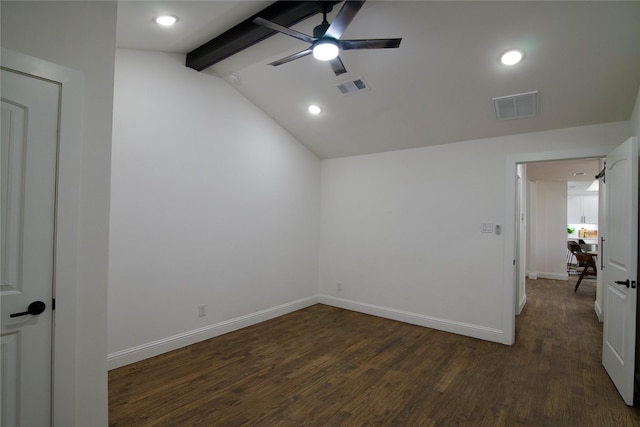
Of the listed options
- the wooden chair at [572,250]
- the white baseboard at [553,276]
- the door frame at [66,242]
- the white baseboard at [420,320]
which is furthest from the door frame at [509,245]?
the white baseboard at [553,276]

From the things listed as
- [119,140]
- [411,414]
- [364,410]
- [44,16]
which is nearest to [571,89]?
[411,414]

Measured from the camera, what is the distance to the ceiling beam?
2550 millimetres

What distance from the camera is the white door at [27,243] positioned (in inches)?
61.4

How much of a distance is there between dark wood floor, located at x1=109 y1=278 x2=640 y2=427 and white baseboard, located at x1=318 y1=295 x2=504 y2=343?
0.14 m

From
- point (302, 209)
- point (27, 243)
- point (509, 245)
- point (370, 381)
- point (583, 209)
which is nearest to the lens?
point (27, 243)

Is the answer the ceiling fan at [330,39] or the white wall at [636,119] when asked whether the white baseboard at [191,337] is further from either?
the white wall at [636,119]

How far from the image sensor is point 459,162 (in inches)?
161

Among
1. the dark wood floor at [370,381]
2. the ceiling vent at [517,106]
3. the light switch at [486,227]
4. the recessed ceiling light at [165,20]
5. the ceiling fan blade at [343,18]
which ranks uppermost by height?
the recessed ceiling light at [165,20]

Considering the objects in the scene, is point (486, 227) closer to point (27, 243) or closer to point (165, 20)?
point (165, 20)

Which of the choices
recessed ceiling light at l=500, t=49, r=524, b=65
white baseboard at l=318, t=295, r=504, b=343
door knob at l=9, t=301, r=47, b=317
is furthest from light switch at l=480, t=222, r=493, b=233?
door knob at l=9, t=301, r=47, b=317

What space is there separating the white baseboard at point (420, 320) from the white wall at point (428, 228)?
13mm

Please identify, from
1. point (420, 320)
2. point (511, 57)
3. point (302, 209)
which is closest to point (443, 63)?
point (511, 57)

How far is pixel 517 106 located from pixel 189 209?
3691 millimetres

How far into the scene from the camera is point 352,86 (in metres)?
3.55
